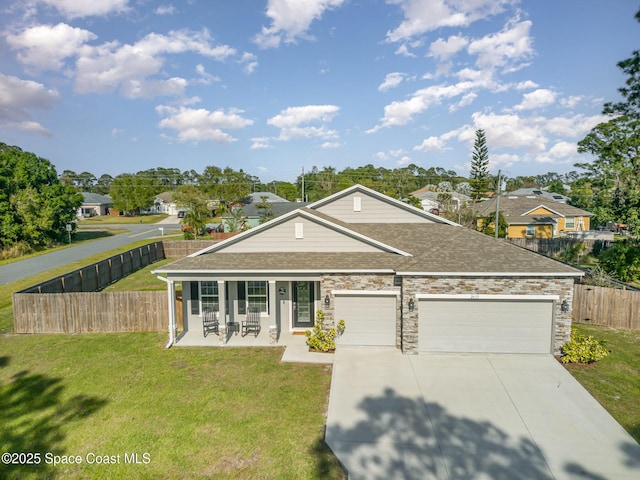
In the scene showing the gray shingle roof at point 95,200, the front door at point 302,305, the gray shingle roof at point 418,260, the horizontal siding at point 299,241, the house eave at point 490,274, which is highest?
the gray shingle roof at point 95,200

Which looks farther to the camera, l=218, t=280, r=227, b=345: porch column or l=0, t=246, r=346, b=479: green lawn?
l=218, t=280, r=227, b=345: porch column

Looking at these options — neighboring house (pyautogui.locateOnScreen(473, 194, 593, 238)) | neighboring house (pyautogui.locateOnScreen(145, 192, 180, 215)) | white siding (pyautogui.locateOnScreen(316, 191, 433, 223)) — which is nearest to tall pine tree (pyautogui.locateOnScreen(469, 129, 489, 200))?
neighboring house (pyautogui.locateOnScreen(473, 194, 593, 238))

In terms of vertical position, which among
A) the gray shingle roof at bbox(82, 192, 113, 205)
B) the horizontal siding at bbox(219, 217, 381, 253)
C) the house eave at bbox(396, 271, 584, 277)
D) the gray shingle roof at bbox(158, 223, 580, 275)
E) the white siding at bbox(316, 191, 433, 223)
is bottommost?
the house eave at bbox(396, 271, 584, 277)

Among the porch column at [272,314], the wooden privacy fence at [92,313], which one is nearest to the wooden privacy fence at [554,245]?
the porch column at [272,314]

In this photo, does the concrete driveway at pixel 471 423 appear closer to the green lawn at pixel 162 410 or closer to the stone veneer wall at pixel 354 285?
the green lawn at pixel 162 410

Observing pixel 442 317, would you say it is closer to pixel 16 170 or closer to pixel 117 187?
pixel 16 170

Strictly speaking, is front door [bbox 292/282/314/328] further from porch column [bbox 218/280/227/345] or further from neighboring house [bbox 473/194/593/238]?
neighboring house [bbox 473/194/593/238]

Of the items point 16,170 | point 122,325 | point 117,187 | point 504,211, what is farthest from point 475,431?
point 117,187
